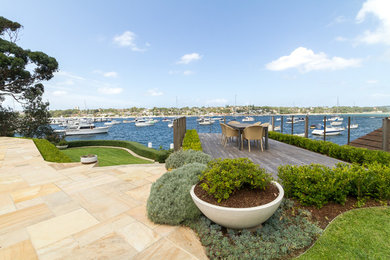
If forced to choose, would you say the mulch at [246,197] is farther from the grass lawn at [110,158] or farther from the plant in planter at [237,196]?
the grass lawn at [110,158]

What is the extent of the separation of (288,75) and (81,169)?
72.7ft

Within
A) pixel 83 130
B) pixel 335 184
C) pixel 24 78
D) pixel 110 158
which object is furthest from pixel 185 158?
pixel 83 130

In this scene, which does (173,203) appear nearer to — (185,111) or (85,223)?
(85,223)

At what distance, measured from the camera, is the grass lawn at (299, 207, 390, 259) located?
1.79 metres

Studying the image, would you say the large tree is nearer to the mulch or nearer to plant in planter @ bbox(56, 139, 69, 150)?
plant in planter @ bbox(56, 139, 69, 150)

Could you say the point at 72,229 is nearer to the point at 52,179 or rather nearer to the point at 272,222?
the point at 272,222

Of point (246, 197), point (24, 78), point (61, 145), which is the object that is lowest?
point (61, 145)

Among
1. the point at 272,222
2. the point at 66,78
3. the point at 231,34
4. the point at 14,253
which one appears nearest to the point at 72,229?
the point at 14,253

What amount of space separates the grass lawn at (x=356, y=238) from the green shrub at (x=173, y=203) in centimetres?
133

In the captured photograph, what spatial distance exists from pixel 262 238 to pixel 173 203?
1152 millimetres

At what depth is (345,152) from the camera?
536 cm

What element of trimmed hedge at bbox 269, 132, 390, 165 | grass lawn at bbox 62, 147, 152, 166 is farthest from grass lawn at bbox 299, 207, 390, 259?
grass lawn at bbox 62, 147, 152, 166

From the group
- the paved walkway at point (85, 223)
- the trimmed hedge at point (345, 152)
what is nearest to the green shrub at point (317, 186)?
the paved walkway at point (85, 223)

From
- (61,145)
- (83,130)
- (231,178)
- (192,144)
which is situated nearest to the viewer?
(231,178)
